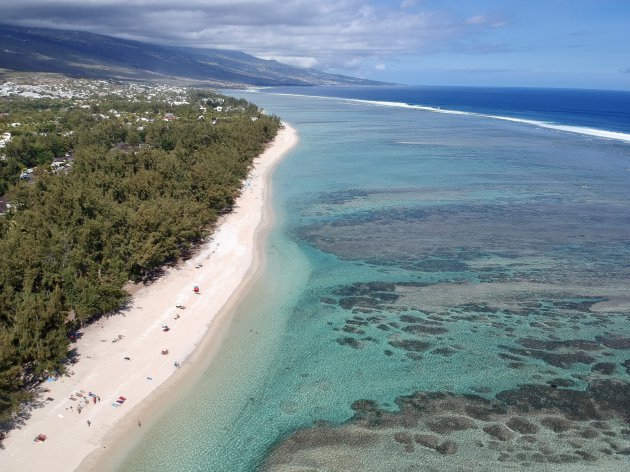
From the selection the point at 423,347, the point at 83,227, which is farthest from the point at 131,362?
the point at 423,347

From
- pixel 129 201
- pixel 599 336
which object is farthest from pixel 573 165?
pixel 129 201

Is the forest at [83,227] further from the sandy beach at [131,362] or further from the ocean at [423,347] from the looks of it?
the ocean at [423,347]

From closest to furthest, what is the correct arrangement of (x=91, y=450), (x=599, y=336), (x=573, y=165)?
(x=91, y=450) < (x=599, y=336) < (x=573, y=165)

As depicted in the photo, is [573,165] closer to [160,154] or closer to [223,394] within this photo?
[160,154]

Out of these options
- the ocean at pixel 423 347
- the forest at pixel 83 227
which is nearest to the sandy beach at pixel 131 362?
the forest at pixel 83 227

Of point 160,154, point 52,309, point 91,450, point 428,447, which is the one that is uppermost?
point 160,154

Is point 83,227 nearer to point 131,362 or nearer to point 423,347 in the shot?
point 131,362
